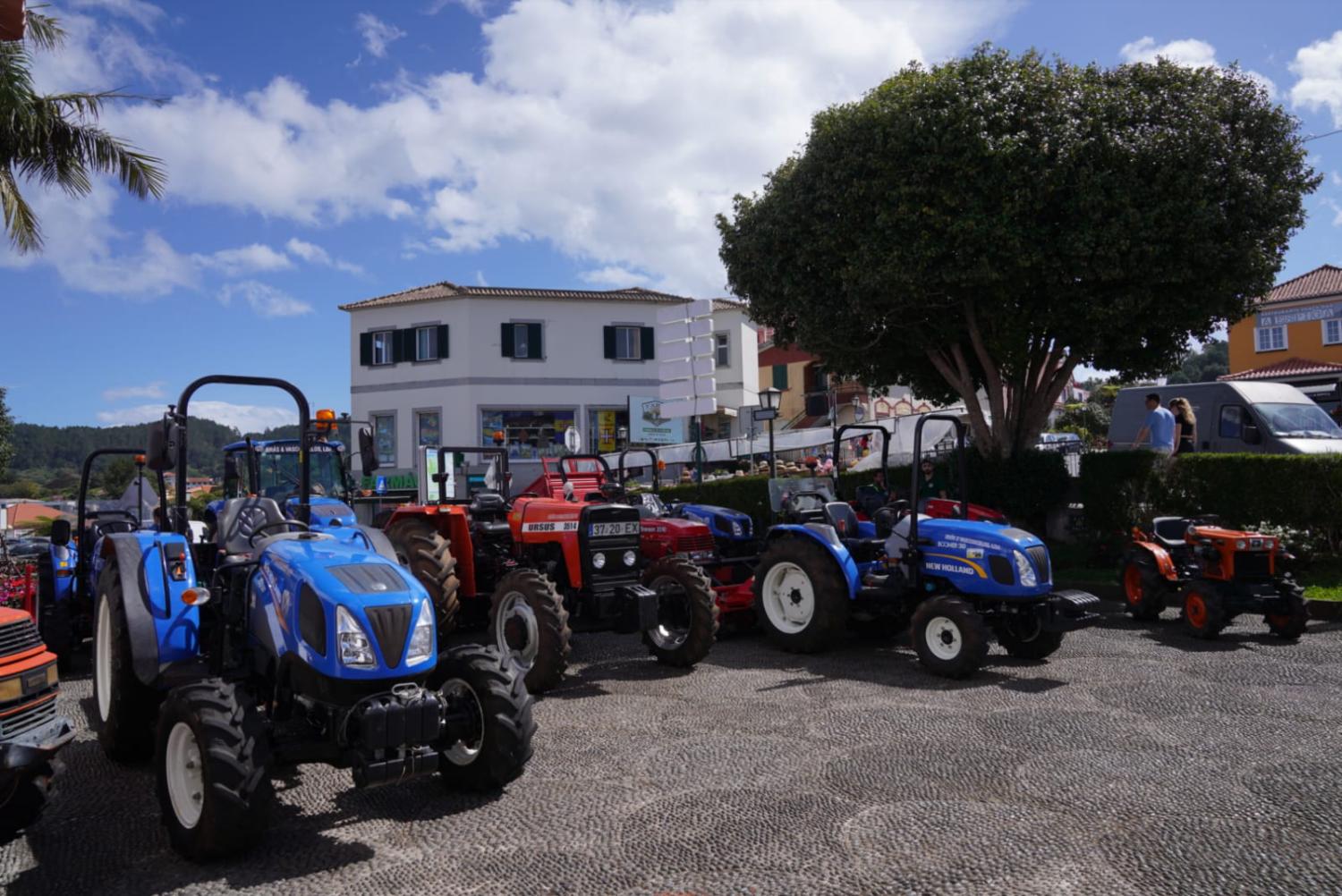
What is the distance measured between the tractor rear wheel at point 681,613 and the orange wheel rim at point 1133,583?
451 centimetres

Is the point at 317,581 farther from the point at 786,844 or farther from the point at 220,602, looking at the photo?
the point at 786,844

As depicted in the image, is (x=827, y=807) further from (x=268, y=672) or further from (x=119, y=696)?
(x=119, y=696)

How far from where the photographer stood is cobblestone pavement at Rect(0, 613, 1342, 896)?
3.79 m

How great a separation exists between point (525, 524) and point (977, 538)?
3.70m

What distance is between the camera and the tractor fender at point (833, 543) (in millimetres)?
8359

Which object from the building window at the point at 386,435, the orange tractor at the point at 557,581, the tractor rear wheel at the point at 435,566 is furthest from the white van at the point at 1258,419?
the building window at the point at 386,435

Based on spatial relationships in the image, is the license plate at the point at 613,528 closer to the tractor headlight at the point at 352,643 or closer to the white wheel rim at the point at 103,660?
the white wheel rim at the point at 103,660

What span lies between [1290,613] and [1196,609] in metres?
0.73

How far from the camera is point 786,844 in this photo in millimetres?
4105

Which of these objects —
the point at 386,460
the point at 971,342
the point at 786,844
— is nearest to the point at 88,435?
the point at 386,460

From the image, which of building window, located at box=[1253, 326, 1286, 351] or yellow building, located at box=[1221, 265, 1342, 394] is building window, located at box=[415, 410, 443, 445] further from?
building window, located at box=[1253, 326, 1286, 351]

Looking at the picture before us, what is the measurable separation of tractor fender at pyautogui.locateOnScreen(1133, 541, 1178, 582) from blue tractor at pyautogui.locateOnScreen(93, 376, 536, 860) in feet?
23.5

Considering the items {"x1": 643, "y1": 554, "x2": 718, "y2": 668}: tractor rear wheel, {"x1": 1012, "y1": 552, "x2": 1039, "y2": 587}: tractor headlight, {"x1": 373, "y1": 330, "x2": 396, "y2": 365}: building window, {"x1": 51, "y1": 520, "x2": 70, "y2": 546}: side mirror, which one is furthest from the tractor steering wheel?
{"x1": 373, "y1": 330, "x2": 396, "y2": 365}: building window

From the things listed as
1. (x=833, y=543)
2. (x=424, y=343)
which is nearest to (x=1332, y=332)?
(x=424, y=343)
